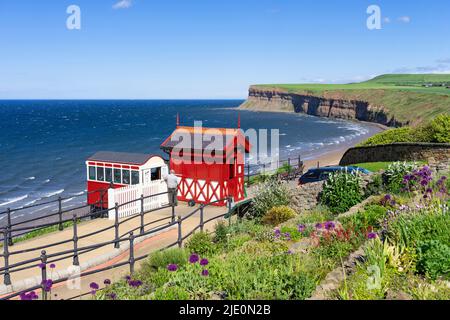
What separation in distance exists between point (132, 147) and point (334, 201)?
6152cm

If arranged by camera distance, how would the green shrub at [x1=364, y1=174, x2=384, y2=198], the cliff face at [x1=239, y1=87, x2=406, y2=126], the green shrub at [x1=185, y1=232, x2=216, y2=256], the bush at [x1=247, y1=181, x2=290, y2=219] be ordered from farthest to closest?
the cliff face at [x1=239, y1=87, x2=406, y2=126]
the bush at [x1=247, y1=181, x2=290, y2=219]
the green shrub at [x1=364, y1=174, x2=384, y2=198]
the green shrub at [x1=185, y1=232, x2=216, y2=256]

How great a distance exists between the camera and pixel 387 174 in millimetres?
13750

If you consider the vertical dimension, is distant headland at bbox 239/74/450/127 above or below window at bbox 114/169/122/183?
above

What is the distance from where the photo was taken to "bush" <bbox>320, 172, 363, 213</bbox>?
1322 centimetres

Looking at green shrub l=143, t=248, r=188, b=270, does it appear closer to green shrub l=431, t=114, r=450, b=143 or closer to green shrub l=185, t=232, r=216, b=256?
green shrub l=185, t=232, r=216, b=256

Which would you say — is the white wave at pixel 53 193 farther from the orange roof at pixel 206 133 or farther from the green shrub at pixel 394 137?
the green shrub at pixel 394 137

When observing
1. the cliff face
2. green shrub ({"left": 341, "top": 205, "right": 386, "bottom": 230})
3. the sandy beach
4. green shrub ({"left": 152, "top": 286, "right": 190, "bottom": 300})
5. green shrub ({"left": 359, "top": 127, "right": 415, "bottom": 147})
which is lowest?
the sandy beach

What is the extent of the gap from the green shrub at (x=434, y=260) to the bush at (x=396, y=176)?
6102 millimetres

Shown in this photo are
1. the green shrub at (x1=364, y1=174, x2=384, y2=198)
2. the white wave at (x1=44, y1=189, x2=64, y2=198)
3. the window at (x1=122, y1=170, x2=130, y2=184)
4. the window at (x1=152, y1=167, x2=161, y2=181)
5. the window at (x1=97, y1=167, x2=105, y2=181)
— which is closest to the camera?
the green shrub at (x1=364, y1=174, x2=384, y2=198)

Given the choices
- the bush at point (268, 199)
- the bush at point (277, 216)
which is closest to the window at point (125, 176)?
the bush at point (268, 199)

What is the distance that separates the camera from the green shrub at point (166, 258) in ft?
30.8

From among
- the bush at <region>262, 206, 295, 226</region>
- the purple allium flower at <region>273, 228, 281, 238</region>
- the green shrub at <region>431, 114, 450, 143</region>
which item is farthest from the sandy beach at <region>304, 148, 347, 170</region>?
the purple allium flower at <region>273, 228, 281, 238</region>

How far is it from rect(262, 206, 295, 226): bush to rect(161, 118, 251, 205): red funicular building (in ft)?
19.6
